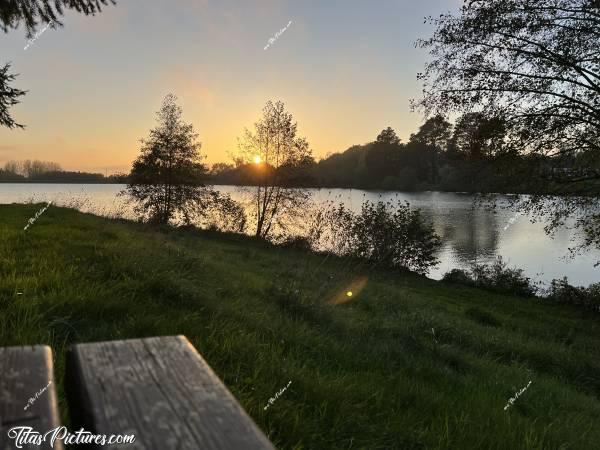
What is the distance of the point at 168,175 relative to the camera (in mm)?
33812

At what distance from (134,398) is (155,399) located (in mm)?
52

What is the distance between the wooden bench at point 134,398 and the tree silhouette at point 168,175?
33.1 metres

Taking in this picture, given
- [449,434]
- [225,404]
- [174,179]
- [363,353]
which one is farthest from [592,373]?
[174,179]

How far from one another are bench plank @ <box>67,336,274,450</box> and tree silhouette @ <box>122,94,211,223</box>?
33132 mm

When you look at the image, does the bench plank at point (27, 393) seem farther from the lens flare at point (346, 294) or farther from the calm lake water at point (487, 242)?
the calm lake water at point (487, 242)

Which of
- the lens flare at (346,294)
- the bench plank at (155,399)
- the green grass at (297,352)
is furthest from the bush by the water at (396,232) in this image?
the bench plank at (155,399)

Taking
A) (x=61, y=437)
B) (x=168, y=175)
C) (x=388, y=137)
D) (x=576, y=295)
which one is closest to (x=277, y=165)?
(x=168, y=175)

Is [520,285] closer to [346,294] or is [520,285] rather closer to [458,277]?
[458,277]

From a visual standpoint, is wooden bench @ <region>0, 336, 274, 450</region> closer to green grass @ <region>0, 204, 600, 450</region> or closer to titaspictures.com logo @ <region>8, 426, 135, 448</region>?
titaspictures.com logo @ <region>8, 426, 135, 448</region>

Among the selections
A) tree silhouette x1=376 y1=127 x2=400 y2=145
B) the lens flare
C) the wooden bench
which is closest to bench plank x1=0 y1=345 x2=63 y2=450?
the wooden bench

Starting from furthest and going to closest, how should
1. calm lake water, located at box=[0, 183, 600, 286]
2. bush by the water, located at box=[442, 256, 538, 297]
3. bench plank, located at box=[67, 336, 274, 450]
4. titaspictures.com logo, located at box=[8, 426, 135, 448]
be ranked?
calm lake water, located at box=[0, 183, 600, 286]
bush by the water, located at box=[442, 256, 538, 297]
bench plank, located at box=[67, 336, 274, 450]
titaspictures.com logo, located at box=[8, 426, 135, 448]

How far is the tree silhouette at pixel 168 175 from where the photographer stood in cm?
3325

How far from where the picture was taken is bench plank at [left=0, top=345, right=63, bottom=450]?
2.74 feet

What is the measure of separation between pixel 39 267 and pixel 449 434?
469 cm
